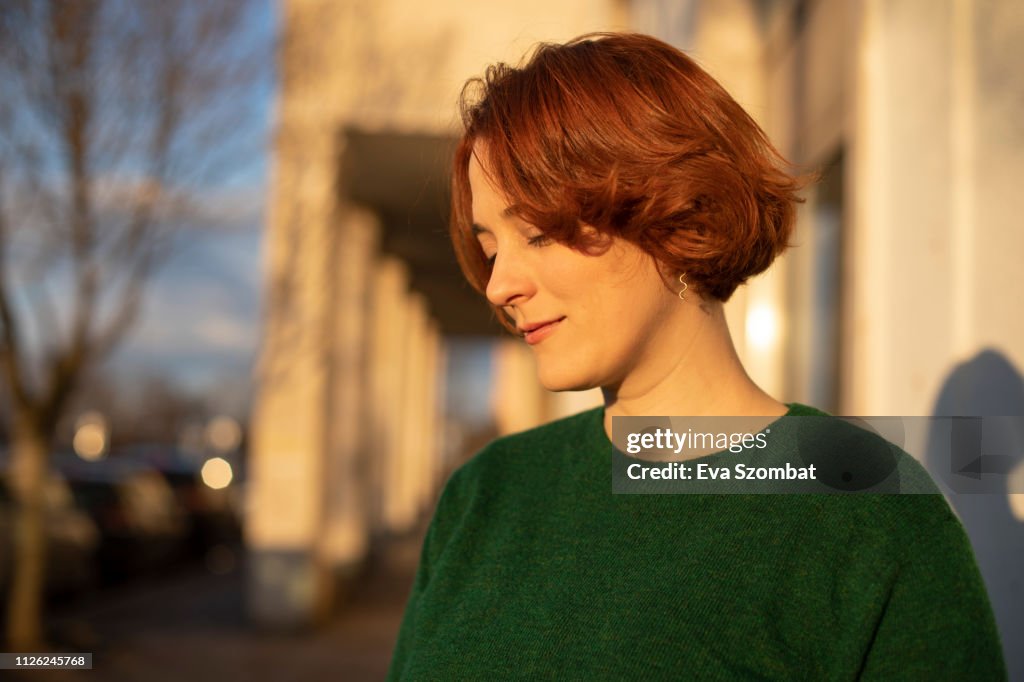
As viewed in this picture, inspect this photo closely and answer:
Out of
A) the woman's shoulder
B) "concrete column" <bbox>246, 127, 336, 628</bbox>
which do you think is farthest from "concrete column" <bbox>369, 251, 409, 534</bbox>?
the woman's shoulder

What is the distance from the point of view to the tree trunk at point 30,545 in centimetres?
827

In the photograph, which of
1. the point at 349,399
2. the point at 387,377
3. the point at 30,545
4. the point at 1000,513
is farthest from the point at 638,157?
the point at 387,377

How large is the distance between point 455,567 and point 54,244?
7107 millimetres

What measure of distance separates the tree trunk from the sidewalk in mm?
460

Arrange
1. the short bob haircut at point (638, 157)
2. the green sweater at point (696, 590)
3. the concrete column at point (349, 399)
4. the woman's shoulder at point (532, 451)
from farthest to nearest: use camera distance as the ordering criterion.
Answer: the concrete column at point (349, 399)
the woman's shoulder at point (532, 451)
the short bob haircut at point (638, 157)
the green sweater at point (696, 590)

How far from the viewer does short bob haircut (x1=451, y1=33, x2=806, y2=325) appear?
163cm

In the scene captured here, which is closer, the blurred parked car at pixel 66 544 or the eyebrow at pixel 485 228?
the eyebrow at pixel 485 228

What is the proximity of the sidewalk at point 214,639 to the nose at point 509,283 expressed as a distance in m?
7.17

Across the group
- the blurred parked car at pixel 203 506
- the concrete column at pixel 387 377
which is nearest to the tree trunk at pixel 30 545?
the concrete column at pixel 387 377

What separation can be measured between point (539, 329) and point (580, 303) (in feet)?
0.30

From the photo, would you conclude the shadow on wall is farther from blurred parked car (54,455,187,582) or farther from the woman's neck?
blurred parked car (54,455,187,582)

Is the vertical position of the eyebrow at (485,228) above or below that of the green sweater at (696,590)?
above

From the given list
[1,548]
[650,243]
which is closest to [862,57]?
[650,243]

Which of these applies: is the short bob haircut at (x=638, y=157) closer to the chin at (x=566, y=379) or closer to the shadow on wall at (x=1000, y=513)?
the chin at (x=566, y=379)
